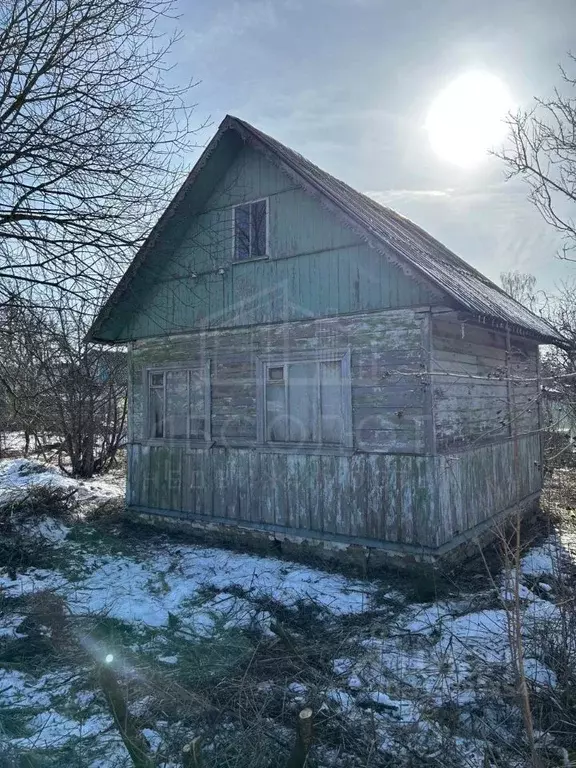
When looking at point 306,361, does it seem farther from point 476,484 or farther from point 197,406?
point 476,484

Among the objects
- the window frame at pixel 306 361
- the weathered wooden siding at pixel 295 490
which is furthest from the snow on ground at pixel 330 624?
the window frame at pixel 306 361

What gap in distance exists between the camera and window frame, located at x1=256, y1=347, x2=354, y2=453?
7660mm

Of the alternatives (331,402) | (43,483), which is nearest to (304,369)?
(331,402)

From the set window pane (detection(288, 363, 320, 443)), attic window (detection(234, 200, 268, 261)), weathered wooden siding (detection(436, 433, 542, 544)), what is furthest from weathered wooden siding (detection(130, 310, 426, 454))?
attic window (detection(234, 200, 268, 261))

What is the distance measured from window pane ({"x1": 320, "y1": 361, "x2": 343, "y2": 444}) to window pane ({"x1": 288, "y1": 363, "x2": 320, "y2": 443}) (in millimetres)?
104

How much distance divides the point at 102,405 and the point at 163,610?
1168 cm

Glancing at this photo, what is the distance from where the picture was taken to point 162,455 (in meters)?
10.0

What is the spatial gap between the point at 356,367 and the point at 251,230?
3.03m

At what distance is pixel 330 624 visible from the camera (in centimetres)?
574

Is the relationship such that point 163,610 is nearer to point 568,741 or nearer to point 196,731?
point 196,731

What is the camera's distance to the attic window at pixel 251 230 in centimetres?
871

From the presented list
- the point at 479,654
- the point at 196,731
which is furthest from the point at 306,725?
the point at 479,654

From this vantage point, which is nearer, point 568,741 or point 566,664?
point 568,741

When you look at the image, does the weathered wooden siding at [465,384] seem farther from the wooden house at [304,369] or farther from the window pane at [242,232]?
the window pane at [242,232]
